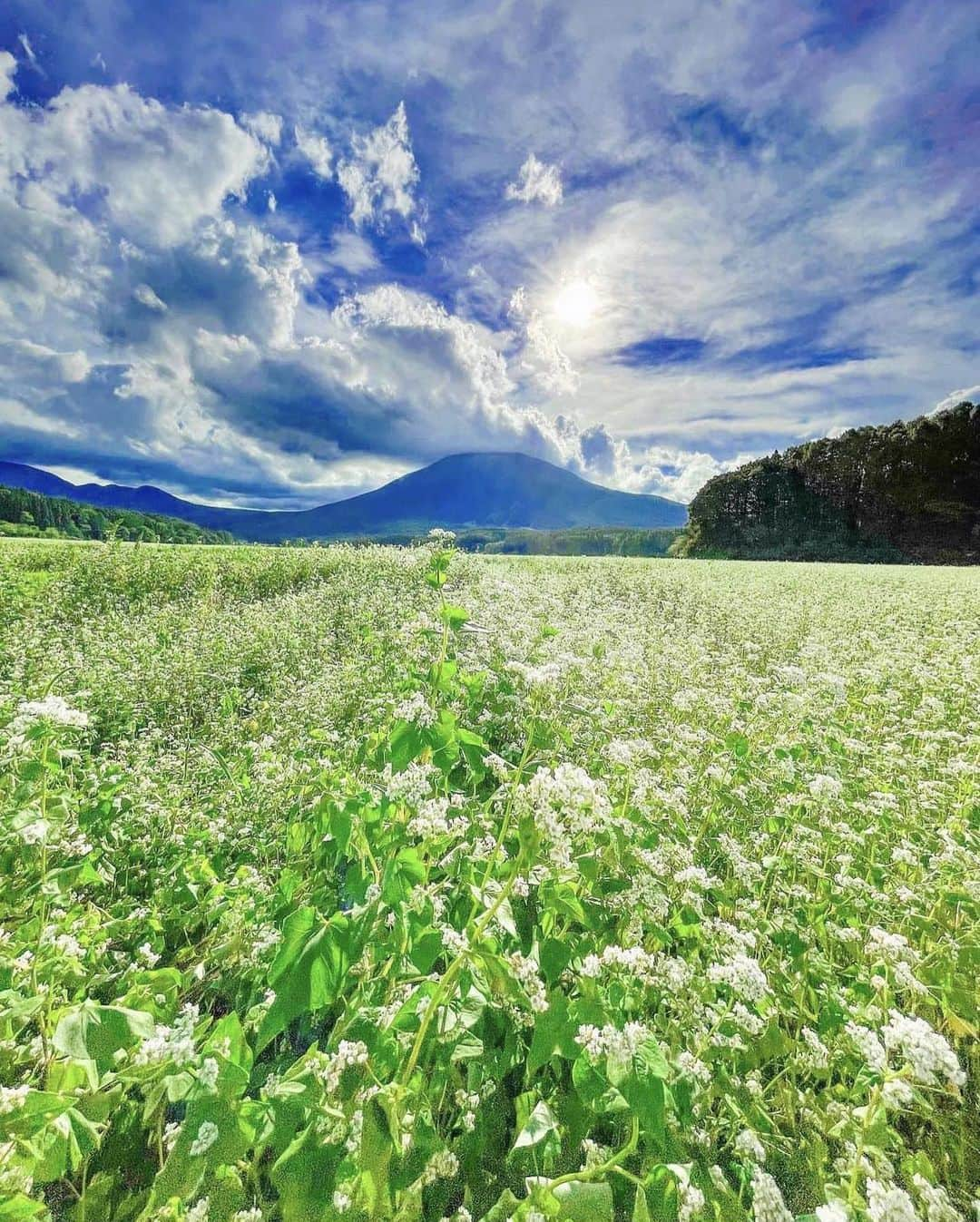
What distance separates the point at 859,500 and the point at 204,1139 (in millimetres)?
94463

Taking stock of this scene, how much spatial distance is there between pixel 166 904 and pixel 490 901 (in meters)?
2.94

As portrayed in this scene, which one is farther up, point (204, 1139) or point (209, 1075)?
point (209, 1075)

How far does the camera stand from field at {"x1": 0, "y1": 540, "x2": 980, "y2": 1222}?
190 cm

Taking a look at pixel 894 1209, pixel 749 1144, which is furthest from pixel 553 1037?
pixel 894 1209

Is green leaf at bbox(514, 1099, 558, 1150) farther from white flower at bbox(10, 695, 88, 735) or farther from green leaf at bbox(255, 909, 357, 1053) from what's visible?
white flower at bbox(10, 695, 88, 735)

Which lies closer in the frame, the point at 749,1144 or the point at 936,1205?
the point at 936,1205

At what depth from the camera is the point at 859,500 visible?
251 ft

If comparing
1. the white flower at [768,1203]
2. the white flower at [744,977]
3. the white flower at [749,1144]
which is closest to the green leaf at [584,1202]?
the white flower at [768,1203]

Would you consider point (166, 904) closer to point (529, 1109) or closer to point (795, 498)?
point (529, 1109)

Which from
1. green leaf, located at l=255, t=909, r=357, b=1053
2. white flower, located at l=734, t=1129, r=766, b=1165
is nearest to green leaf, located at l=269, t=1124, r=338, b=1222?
green leaf, located at l=255, t=909, r=357, b=1053

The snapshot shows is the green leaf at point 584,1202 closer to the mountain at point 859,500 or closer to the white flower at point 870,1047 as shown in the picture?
the white flower at point 870,1047

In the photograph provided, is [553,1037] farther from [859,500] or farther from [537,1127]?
[859,500]

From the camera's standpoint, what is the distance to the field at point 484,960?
1.90m

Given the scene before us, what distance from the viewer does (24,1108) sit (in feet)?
5.94
